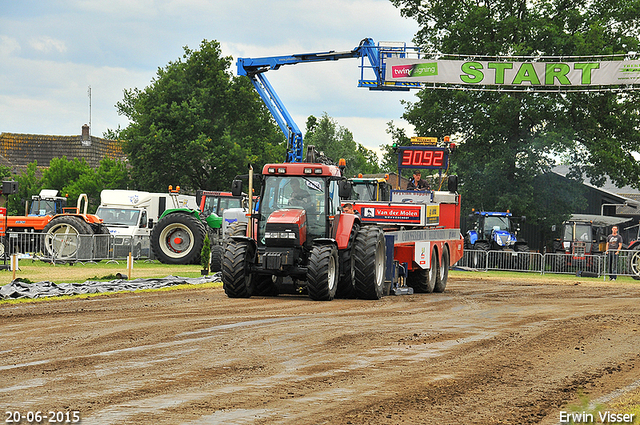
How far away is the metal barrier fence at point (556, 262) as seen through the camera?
28.5m

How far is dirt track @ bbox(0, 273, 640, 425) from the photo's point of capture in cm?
597

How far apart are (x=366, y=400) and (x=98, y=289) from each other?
10.8m

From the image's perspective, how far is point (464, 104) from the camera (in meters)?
40.3

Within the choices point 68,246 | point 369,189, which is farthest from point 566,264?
point 68,246

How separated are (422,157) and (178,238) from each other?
9514 millimetres

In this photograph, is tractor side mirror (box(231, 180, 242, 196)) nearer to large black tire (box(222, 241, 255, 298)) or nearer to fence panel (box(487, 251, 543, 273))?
large black tire (box(222, 241, 255, 298))

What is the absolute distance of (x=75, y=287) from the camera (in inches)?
616

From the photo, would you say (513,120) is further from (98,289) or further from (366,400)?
(366,400)

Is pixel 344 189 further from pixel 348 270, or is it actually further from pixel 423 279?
pixel 423 279

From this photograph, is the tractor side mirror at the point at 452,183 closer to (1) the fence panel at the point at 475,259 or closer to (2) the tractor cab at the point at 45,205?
(1) the fence panel at the point at 475,259

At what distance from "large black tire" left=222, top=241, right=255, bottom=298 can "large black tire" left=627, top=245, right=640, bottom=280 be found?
18.5 m

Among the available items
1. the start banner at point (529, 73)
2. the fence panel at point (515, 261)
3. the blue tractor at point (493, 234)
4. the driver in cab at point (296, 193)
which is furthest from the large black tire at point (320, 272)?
the blue tractor at point (493, 234)

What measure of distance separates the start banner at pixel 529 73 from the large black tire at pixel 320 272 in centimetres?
1471

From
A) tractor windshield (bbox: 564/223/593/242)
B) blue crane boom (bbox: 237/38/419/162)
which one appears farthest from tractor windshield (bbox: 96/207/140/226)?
tractor windshield (bbox: 564/223/593/242)
